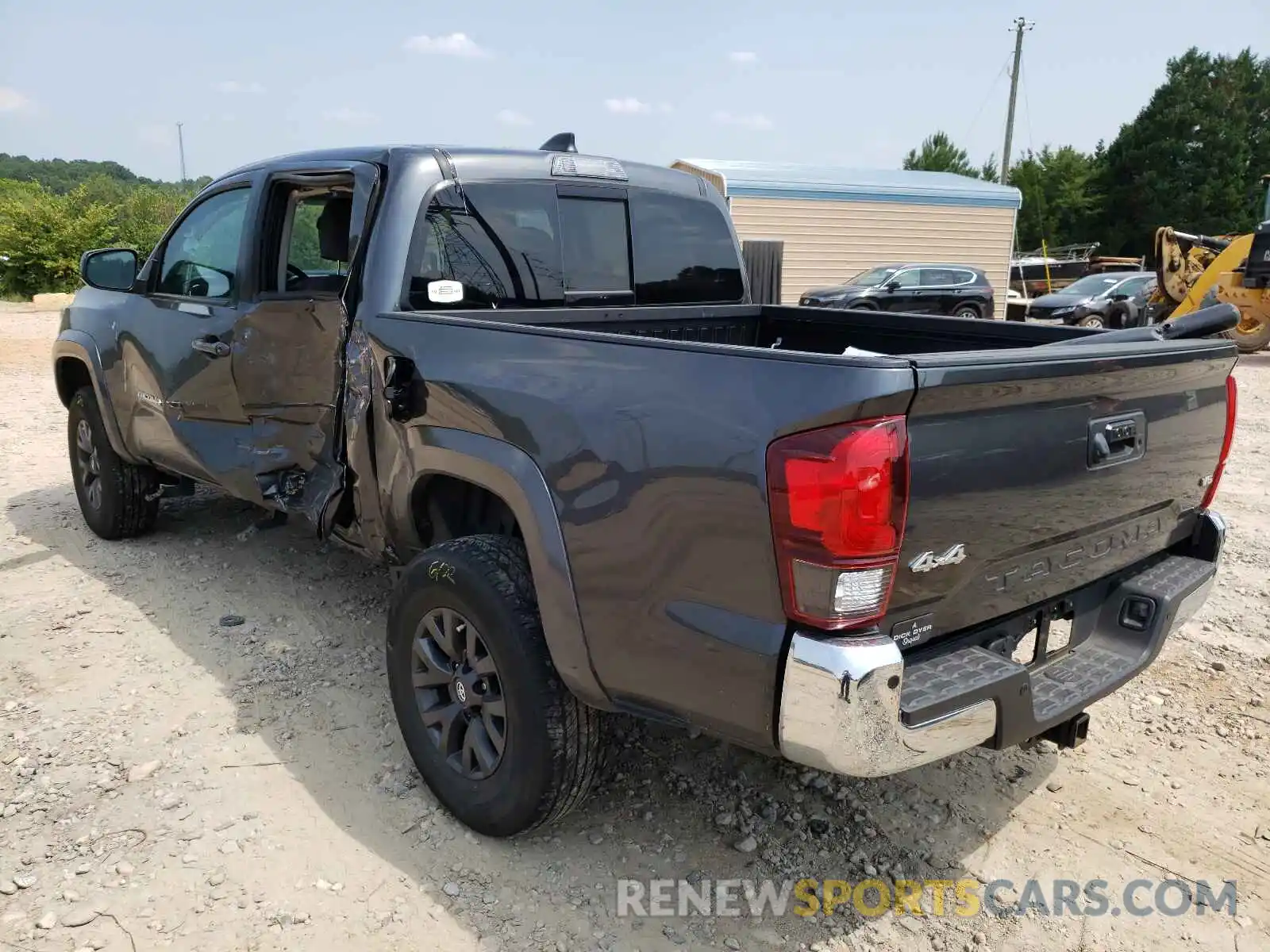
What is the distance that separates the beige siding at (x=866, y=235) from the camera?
71.1 feet

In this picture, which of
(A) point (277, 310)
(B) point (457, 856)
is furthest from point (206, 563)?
(B) point (457, 856)

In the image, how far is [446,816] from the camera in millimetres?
2883

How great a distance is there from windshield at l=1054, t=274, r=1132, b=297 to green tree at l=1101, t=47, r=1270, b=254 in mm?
29718

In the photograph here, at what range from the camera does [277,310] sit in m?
3.71

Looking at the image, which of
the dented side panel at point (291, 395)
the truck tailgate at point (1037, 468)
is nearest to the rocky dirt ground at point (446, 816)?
the dented side panel at point (291, 395)

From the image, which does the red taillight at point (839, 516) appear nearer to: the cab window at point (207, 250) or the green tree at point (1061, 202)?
the cab window at point (207, 250)

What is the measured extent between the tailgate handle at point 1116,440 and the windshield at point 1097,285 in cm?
2002

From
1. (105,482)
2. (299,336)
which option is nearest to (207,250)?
(299,336)

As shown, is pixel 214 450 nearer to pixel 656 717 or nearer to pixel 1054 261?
pixel 656 717

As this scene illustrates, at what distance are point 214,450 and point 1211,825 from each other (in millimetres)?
4042

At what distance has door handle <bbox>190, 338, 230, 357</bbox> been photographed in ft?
13.0

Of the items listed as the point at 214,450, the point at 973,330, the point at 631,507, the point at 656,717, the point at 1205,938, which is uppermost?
the point at 973,330

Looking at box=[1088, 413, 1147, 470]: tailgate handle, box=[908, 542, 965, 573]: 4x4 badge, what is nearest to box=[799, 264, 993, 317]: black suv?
box=[1088, 413, 1147, 470]: tailgate handle

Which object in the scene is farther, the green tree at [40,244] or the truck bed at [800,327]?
the green tree at [40,244]
